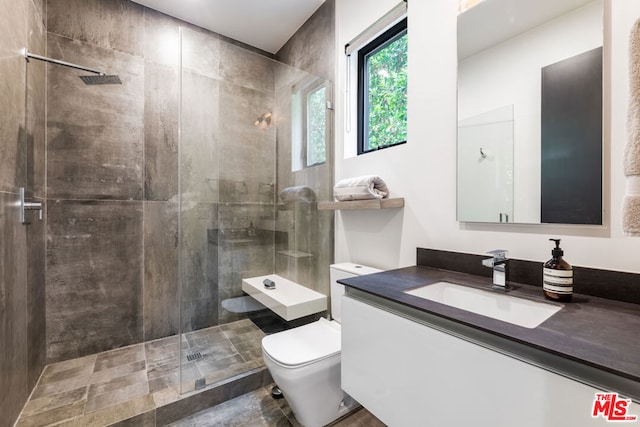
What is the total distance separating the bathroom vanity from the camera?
554 mm

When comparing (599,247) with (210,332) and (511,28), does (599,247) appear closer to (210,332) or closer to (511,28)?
(511,28)

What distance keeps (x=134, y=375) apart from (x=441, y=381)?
197 cm

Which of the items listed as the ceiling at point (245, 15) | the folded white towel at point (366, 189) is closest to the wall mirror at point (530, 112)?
the folded white towel at point (366, 189)

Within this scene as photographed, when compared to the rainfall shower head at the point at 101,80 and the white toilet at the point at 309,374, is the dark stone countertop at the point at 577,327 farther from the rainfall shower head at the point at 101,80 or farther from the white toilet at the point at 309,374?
the rainfall shower head at the point at 101,80

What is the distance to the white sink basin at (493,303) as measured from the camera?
0.89 meters

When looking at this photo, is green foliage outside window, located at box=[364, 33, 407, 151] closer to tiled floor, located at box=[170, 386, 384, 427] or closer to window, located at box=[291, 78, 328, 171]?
window, located at box=[291, 78, 328, 171]

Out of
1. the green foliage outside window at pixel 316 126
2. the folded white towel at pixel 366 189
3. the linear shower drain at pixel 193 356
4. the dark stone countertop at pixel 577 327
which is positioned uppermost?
the green foliage outside window at pixel 316 126

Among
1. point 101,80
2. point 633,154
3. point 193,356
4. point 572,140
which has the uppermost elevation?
point 101,80

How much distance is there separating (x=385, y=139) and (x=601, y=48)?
1.07 meters

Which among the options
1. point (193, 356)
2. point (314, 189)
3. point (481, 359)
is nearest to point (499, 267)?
point (481, 359)

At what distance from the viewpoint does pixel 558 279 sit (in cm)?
87

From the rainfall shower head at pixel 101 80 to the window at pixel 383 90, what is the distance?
6.18ft

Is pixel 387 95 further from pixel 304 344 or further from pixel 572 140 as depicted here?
pixel 304 344

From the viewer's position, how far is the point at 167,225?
2322 millimetres
